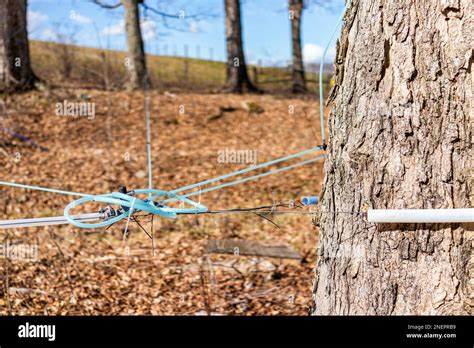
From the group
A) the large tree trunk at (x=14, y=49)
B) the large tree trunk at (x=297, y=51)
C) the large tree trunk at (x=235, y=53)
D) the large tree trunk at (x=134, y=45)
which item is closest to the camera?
the large tree trunk at (x=14, y=49)

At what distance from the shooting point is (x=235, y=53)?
13555mm

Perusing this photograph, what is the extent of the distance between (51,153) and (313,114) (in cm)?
594

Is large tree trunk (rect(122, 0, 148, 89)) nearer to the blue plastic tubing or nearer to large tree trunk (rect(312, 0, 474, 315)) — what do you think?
the blue plastic tubing

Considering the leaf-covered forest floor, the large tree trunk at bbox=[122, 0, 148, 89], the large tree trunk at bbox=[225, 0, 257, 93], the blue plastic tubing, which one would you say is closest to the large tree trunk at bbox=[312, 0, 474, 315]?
the blue plastic tubing

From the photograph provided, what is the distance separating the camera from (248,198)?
6.83 meters

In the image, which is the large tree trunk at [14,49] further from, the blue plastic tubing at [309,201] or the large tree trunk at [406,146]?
the large tree trunk at [406,146]

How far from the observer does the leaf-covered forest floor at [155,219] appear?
4031 millimetres

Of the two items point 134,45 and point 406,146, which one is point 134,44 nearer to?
point 134,45

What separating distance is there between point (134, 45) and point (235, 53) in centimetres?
279

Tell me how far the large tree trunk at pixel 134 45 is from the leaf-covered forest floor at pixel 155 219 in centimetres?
57

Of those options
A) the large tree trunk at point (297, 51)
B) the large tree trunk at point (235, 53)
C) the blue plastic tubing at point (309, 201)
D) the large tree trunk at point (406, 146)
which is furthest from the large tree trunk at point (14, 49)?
the large tree trunk at point (406, 146)

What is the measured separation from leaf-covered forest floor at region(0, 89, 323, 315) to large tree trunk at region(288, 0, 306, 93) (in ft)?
11.1

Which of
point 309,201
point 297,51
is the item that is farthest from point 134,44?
point 309,201

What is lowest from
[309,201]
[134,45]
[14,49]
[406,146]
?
[309,201]
